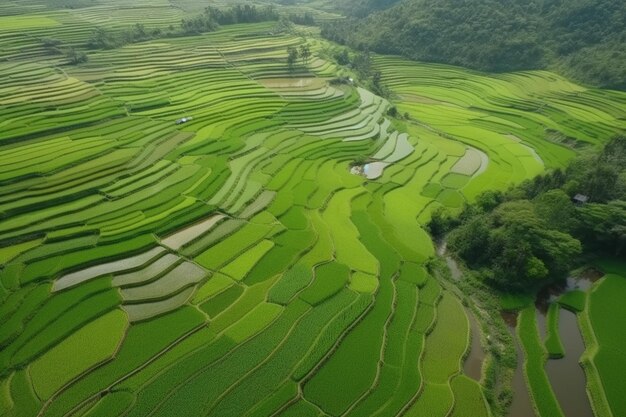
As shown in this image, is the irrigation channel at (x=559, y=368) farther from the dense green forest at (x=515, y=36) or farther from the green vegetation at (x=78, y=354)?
the dense green forest at (x=515, y=36)

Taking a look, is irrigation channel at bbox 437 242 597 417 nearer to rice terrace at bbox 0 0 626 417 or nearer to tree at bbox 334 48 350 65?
rice terrace at bbox 0 0 626 417

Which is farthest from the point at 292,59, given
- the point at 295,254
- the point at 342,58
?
the point at 295,254

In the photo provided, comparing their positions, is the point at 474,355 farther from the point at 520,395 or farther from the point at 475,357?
the point at 520,395

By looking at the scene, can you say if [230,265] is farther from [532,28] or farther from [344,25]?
[344,25]

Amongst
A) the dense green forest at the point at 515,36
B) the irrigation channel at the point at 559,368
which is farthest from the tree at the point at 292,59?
the irrigation channel at the point at 559,368

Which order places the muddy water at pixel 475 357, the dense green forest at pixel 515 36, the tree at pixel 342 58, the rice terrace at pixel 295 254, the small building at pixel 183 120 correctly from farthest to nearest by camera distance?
the tree at pixel 342 58, the dense green forest at pixel 515 36, the small building at pixel 183 120, the muddy water at pixel 475 357, the rice terrace at pixel 295 254

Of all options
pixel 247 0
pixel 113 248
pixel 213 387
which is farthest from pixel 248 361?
pixel 247 0
